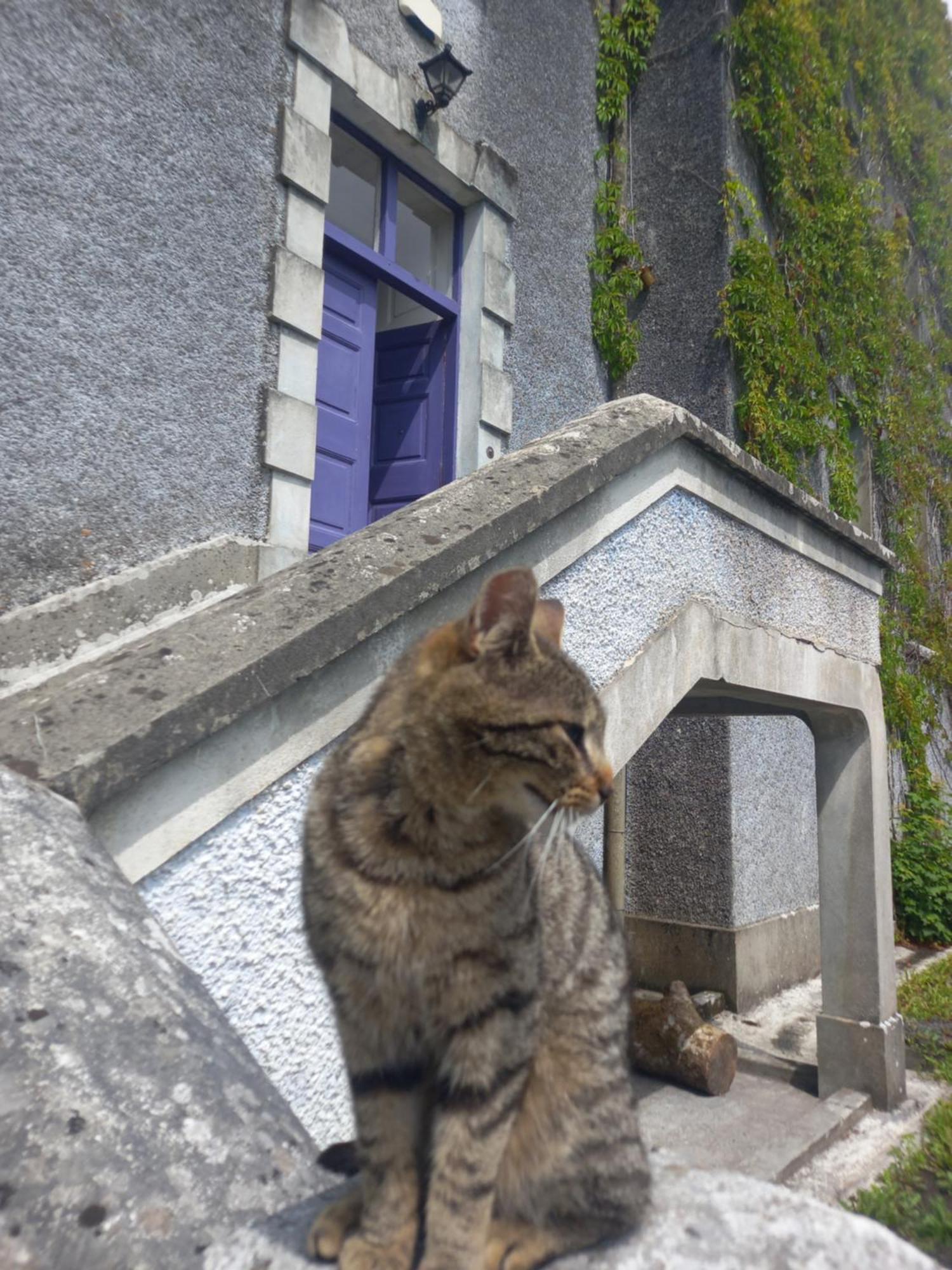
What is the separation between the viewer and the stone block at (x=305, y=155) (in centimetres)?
501

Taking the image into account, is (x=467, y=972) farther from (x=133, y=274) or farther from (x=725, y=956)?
(x=725, y=956)

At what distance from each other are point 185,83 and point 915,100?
9.53 meters

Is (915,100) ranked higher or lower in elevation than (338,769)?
higher

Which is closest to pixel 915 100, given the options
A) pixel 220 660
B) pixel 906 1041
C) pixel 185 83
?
pixel 185 83

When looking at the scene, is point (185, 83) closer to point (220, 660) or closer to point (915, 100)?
point (220, 660)

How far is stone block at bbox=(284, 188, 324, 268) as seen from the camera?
5039 millimetres

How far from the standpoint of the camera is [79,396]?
4.08 metres

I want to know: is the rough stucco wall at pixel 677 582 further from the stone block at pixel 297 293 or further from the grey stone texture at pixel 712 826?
the stone block at pixel 297 293

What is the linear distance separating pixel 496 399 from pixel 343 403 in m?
1.13

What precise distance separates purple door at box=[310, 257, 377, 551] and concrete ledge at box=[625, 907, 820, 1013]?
10.9ft

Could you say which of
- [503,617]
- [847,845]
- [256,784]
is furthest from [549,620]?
[847,845]

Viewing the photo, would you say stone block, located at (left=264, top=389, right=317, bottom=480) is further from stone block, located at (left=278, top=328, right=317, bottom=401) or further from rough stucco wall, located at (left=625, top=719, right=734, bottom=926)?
rough stucco wall, located at (left=625, top=719, right=734, bottom=926)

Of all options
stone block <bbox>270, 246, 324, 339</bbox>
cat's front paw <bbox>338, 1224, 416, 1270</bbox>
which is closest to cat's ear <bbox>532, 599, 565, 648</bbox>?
cat's front paw <bbox>338, 1224, 416, 1270</bbox>

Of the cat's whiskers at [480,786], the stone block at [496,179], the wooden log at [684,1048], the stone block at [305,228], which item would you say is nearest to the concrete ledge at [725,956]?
the wooden log at [684,1048]
